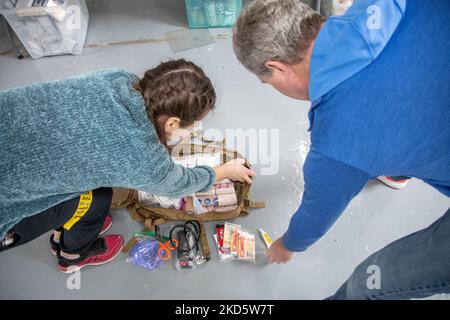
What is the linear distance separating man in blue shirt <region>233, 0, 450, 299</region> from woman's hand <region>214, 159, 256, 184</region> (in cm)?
61

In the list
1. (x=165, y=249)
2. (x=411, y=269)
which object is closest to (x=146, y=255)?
(x=165, y=249)

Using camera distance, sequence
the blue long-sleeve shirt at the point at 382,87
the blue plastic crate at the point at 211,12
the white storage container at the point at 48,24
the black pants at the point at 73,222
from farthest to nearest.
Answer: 1. the blue plastic crate at the point at 211,12
2. the white storage container at the point at 48,24
3. the black pants at the point at 73,222
4. the blue long-sleeve shirt at the point at 382,87

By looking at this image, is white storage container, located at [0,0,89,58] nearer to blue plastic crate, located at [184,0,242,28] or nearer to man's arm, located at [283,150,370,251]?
blue plastic crate, located at [184,0,242,28]

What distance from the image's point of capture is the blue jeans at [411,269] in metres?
0.86

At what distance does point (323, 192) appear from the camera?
850 millimetres

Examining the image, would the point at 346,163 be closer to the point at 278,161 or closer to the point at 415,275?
the point at 415,275

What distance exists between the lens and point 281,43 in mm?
794

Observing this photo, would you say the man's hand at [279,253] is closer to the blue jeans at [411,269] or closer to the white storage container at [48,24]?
Answer: the blue jeans at [411,269]

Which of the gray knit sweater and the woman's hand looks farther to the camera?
the woman's hand

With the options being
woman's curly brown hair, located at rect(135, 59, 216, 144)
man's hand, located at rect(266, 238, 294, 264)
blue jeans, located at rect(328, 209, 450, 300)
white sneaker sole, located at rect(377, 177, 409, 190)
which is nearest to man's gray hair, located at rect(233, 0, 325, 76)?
woman's curly brown hair, located at rect(135, 59, 216, 144)

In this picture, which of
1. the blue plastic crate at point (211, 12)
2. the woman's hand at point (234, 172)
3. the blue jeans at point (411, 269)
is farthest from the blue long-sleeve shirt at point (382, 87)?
the blue plastic crate at point (211, 12)

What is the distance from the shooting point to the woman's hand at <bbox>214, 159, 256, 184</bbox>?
56.8 inches

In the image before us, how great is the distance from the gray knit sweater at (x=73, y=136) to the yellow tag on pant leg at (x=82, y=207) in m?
0.22

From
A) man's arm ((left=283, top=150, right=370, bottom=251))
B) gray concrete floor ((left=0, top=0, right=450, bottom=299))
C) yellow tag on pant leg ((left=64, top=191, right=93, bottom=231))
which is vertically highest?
man's arm ((left=283, top=150, right=370, bottom=251))
